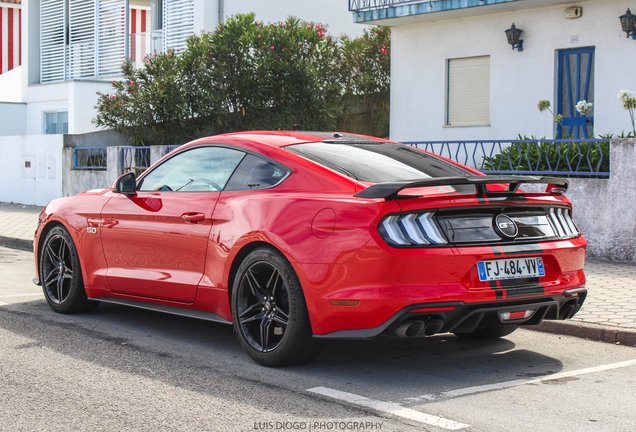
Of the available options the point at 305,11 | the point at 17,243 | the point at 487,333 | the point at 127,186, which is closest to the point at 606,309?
the point at 487,333

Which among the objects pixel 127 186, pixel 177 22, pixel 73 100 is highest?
pixel 177 22

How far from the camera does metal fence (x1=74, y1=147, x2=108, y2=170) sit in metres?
17.9

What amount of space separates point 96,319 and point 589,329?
4.09 m

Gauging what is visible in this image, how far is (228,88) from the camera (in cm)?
1770

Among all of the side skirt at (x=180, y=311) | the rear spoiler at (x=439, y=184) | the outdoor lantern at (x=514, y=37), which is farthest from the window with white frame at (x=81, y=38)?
A: the rear spoiler at (x=439, y=184)

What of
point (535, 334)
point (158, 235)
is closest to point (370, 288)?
point (158, 235)

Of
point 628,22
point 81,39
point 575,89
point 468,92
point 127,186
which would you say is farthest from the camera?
point 81,39

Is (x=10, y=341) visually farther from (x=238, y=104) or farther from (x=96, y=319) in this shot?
(x=238, y=104)

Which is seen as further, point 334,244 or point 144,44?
point 144,44

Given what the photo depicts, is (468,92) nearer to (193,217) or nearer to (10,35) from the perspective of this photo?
(193,217)

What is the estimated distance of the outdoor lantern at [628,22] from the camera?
46.1 feet

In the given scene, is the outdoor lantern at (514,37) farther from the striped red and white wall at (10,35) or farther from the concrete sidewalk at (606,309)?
the striped red and white wall at (10,35)

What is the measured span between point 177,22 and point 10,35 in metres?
15.3

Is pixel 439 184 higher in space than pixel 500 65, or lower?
lower
